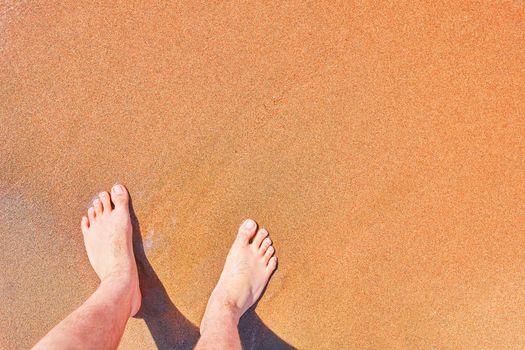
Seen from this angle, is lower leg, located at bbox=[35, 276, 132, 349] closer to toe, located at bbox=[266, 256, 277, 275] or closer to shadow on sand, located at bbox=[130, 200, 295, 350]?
shadow on sand, located at bbox=[130, 200, 295, 350]

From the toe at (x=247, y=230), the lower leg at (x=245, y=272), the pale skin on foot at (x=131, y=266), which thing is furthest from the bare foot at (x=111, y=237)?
the toe at (x=247, y=230)

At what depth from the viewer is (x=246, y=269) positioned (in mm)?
2049

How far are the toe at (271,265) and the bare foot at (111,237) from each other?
605mm

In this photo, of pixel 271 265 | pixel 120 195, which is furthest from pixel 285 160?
pixel 120 195

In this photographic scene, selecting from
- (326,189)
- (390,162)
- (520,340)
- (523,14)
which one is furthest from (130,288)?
(523,14)

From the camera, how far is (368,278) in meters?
2.01

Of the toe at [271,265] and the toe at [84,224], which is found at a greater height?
the toe at [84,224]

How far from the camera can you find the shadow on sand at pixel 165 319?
2.07 m

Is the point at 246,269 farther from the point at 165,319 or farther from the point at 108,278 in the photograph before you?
the point at 108,278

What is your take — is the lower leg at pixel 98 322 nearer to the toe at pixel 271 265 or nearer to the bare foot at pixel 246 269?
the bare foot at pixel 246 269

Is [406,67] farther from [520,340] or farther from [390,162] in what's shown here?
[520,340]

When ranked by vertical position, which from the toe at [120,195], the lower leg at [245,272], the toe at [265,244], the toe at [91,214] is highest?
the toe at [120,195]

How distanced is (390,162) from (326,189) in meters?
0.30

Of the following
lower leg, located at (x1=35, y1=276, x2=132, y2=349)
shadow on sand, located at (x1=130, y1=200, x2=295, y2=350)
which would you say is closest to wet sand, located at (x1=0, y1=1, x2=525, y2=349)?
shadow on sand, located at (x1=130, y1=200, x2=295, y2=350)
